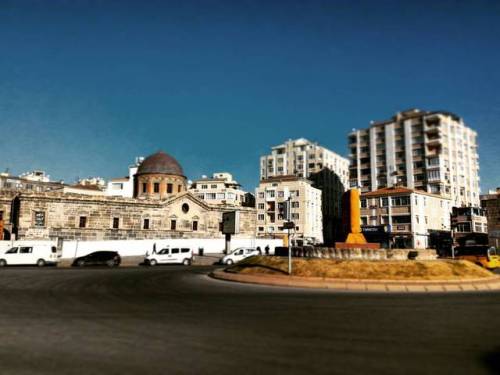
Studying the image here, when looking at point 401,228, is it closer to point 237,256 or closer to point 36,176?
point 237,256

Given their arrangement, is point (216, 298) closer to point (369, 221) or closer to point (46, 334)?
point (46, 334)

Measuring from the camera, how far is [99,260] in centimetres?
3441

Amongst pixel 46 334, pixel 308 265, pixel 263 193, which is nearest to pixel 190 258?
pixel 308 265

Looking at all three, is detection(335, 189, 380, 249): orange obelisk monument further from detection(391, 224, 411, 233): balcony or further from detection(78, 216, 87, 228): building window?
detection(391, 224, 411, 233): balcony

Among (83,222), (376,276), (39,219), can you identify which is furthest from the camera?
(83,222)

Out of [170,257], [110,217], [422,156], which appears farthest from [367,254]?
[422,156]

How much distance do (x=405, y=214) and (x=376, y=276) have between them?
54.5m

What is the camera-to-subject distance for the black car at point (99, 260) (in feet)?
110

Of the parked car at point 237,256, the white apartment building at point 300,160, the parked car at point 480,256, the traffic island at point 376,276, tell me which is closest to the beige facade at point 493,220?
the parked car at point 480,256

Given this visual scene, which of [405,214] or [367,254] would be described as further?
[405,214]

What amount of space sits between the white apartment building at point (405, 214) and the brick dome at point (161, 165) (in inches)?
1356

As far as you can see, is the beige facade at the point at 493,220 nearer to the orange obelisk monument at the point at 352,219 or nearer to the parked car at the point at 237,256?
the parked car at the point at 237,256

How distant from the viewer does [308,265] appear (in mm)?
19781

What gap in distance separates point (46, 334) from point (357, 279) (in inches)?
530
